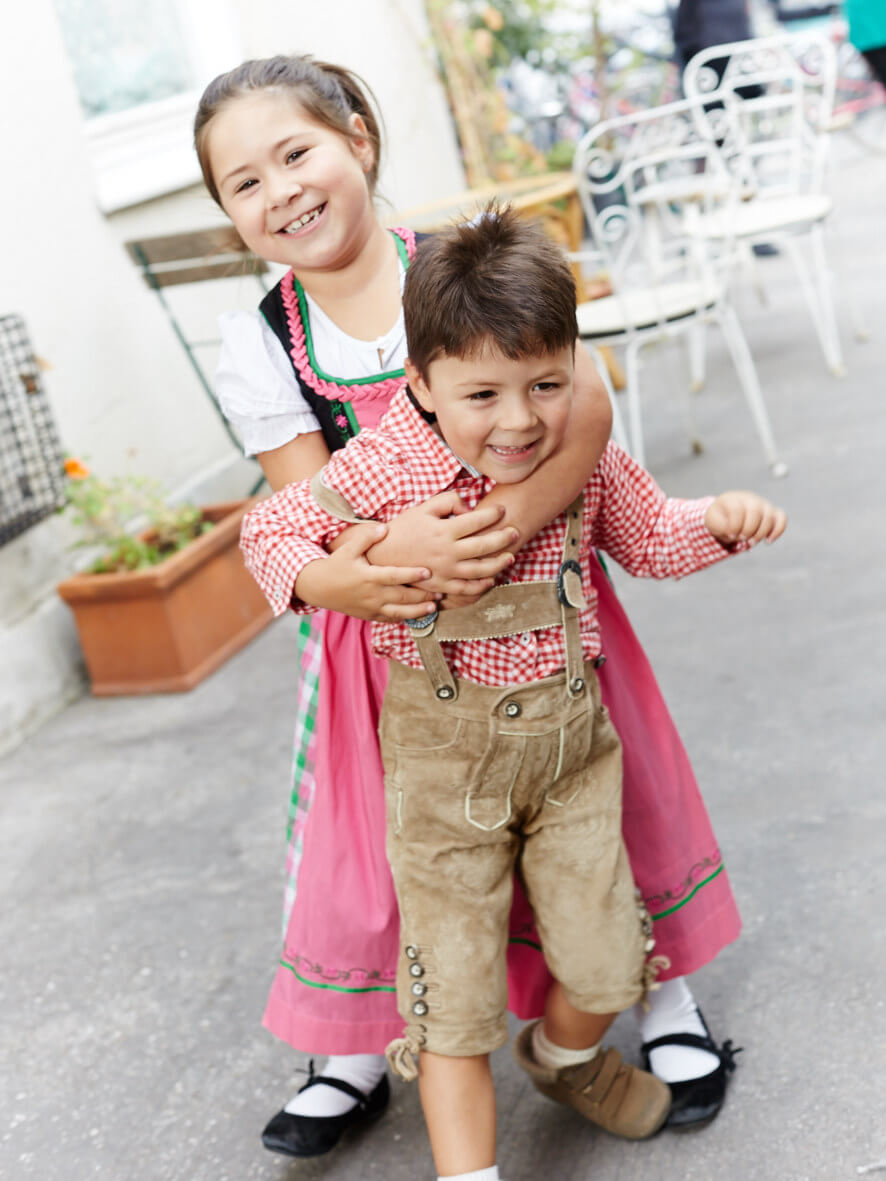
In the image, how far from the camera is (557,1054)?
61.7 inches

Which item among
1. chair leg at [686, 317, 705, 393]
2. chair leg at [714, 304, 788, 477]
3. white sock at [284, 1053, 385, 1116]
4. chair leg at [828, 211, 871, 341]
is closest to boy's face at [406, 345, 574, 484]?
white sock at [284, 1053, 385, 1116]

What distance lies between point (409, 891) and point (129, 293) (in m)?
3.18

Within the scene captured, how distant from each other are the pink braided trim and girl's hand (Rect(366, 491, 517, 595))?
0.23 m

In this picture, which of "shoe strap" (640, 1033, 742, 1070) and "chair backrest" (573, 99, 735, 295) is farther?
"chair backrest" (573, 99, 735, 295)

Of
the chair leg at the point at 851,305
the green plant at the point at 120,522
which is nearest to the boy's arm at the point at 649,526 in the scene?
the green plant at the point at 120,522

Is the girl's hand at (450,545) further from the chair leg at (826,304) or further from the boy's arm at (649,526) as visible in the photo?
the chair leg at (826,304)

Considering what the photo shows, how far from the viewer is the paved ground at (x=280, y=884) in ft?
5.48

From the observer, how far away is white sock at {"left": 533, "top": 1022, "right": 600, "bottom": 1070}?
1.56 m

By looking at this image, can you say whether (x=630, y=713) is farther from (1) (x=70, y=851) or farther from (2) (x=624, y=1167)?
(1) (x=70, y=851)

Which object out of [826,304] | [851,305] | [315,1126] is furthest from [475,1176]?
[851,305]

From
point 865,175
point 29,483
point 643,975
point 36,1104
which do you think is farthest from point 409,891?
point 865,175

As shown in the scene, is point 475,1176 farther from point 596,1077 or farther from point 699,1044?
point 699,1044

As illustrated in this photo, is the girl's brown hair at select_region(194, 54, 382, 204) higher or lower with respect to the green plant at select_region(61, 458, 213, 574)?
higher

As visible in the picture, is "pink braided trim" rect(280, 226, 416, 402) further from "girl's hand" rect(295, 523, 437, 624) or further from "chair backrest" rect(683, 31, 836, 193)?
"chair backrest" rect(683, 31, 836, 193)
